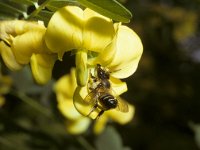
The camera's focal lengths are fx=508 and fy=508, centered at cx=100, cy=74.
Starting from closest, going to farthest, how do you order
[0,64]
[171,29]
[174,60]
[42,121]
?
[0,64]
[42,121]
[171,29]
[174,60]

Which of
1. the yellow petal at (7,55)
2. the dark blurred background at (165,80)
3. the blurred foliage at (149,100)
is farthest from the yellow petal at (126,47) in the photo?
the dark blurred background at (165,80)

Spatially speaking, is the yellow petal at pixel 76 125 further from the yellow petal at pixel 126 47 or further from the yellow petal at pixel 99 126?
the yellow petal at pixel 126 47

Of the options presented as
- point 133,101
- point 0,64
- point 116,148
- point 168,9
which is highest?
point 0,64

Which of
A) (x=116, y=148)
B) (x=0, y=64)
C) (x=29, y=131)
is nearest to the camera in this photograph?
(x=0, y=64)

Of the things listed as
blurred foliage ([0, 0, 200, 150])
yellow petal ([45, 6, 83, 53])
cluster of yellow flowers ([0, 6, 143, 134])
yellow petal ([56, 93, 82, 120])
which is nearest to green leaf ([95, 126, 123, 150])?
blurred foliage ([0, 0, 200, 150])

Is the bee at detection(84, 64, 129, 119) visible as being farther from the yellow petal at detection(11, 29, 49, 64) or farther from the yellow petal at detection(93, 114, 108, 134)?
the yellow petal at detection(93, 114, 108, 134)

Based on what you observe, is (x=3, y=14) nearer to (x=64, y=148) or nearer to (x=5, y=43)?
Result: (x=5, y=43)

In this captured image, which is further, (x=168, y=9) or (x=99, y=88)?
(x=168, y=9)

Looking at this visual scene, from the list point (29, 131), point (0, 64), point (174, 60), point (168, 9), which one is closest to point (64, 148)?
point (29, 131)
